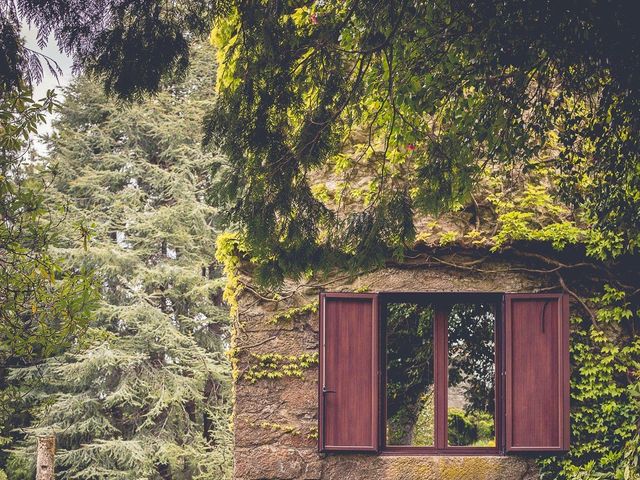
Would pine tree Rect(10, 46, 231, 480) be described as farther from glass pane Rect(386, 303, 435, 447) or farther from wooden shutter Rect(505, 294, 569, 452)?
wooden shutter Rect(505, 294, 569, 452)

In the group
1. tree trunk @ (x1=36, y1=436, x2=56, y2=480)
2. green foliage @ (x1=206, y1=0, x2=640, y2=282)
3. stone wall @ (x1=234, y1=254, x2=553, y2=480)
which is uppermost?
green foliage @ (x1=206, y1=0, x2=640, y2=282)

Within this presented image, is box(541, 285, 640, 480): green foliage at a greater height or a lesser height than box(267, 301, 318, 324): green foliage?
lesser

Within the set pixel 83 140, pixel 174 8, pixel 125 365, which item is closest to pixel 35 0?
pixel 174 8

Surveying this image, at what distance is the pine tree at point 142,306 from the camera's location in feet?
42.4

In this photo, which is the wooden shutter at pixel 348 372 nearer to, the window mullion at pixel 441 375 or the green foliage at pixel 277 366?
the green foliage at pixel 277 366

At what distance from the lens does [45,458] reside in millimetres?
9375

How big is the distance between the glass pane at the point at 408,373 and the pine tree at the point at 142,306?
4.24 meters

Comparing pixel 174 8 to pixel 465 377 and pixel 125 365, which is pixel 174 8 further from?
pixel 125 365

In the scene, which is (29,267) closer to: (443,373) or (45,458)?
(443,373)

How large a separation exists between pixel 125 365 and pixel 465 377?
600 centimetres

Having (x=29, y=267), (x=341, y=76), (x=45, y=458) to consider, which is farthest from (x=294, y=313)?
(x=45, y=458)

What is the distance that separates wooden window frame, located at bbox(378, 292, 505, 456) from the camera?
7062 mm

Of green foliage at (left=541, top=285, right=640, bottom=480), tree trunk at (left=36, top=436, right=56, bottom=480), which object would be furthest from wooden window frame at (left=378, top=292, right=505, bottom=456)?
tree trunk at (left=36, top=436, right=56, bottom=480)

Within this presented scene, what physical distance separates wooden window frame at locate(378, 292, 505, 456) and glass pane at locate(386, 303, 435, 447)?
2.23 m
